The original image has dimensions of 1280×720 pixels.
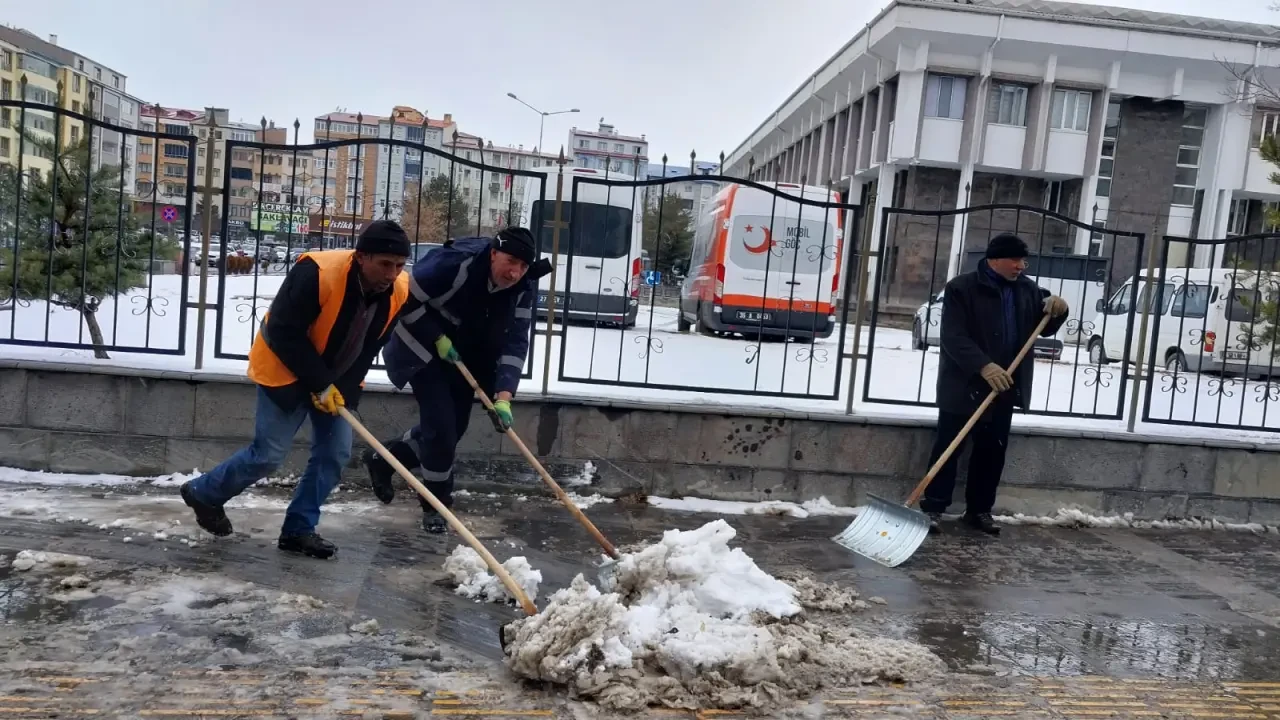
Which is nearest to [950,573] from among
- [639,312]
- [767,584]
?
[767,584]

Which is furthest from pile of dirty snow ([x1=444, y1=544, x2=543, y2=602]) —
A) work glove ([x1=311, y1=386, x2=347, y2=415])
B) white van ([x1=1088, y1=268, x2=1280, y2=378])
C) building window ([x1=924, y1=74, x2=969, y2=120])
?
building window ([x1=924, y1=74, x2=969, y2=120])

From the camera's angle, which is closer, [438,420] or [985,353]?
[438,420]

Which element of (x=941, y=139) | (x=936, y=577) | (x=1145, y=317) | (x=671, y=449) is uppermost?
(x=941, y=139)

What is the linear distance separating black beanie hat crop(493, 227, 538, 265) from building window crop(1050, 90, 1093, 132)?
25.5m

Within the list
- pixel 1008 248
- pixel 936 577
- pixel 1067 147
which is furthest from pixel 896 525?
pixel 1067 147

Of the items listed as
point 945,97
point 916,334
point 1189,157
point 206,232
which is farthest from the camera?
point 1189,157

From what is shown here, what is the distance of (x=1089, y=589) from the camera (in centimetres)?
507

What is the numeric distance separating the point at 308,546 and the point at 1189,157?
30284 mm

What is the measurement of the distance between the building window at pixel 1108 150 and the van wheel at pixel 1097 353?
2294cm

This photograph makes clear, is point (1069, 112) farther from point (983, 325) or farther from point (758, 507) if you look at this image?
point (758, 507)

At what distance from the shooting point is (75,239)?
6.48m

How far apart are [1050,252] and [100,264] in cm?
681

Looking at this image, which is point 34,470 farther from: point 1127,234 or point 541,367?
point 1127,234

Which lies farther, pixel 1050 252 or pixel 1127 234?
pixel 1050 252
